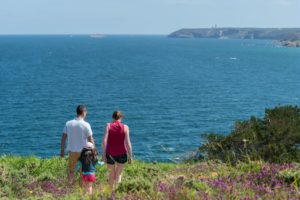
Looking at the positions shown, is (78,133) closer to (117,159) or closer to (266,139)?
(117,159)

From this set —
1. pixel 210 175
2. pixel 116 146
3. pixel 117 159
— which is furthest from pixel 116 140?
pixel 210 175

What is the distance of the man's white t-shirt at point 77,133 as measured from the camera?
397 inches

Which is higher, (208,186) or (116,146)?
(208,186)

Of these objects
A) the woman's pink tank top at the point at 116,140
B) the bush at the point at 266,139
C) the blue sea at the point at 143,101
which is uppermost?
the woman's pink tank top at the point at 116,140

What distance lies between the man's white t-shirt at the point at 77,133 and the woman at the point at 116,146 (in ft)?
1.69

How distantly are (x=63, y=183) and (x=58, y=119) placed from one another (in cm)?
3981

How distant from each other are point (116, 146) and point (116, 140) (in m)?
0.14

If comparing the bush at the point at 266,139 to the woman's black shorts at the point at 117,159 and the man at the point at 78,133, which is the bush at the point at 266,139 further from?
the man at the point at 78,133

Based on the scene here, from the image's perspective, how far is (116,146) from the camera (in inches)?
389

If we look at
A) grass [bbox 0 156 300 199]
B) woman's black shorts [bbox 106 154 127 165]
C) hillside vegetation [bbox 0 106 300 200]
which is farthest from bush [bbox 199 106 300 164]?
grass [bbox 0 156 300 199]

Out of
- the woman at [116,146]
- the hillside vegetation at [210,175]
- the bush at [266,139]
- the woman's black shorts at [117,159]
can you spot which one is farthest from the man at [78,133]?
the bush at [266,139]

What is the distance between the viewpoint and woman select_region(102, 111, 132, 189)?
32.2 ft

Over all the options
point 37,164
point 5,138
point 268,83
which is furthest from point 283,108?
point 268,83

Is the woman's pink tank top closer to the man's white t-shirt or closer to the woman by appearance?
the woman
